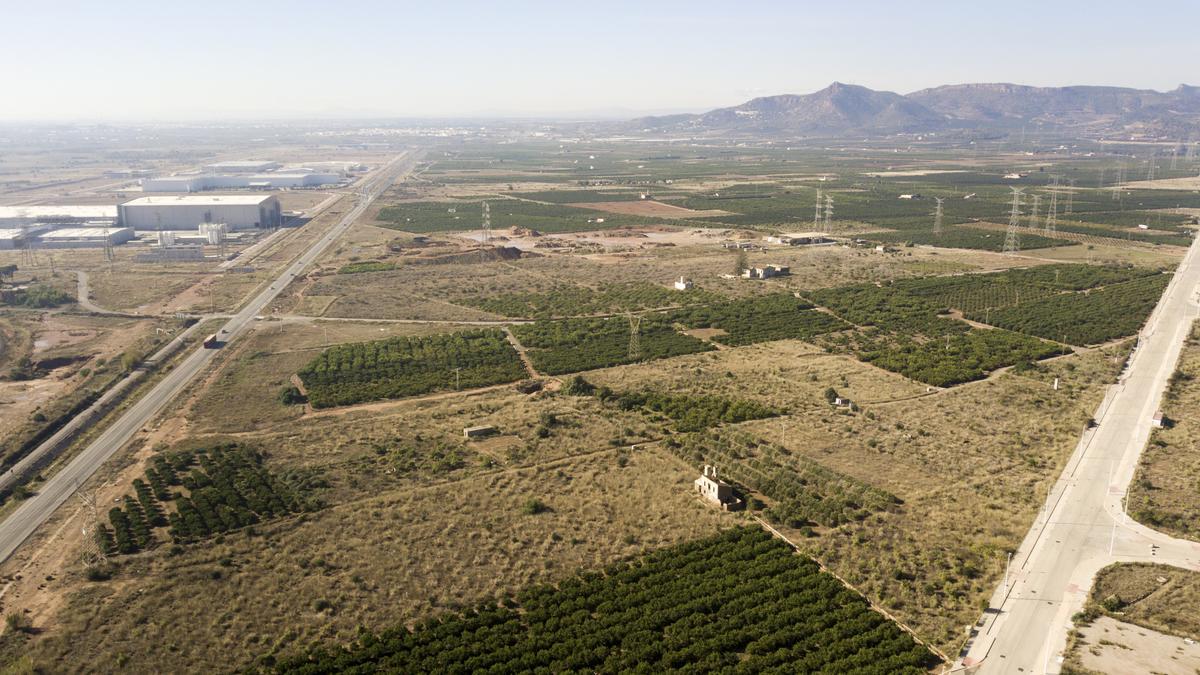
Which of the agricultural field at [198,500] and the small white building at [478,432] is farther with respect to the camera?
the small white building at [478,432]

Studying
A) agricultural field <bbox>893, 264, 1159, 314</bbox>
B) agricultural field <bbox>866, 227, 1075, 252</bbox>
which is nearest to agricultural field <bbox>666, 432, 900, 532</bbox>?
agricultural field <bbox>893, 264, 1159, 314</bbox>

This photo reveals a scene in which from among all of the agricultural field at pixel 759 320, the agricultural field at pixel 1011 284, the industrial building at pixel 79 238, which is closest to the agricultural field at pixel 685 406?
the agricultural field at pixel 759 320

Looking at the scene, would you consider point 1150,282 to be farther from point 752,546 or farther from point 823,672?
point 823,672

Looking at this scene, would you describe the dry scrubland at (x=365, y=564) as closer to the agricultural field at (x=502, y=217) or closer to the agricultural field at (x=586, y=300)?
the agricultural field at (x=586, y=300)

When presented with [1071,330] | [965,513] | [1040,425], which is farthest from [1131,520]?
[1071,330]

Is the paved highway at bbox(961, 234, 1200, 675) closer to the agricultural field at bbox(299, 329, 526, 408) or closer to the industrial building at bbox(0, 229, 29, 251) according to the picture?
the agricultural field at bbox(299, 329, 526, 408)

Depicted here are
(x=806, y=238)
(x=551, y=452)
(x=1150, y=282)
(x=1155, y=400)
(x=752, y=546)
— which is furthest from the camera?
(x=806, y=238)
